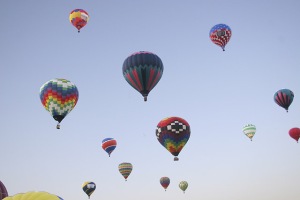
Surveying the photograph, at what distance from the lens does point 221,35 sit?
3603 cm

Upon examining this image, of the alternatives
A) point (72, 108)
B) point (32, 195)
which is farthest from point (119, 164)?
point (32, 195)

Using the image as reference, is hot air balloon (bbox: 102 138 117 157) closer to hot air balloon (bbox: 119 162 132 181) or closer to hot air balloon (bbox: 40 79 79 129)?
hot air balloon (bbox: 119 162 132 181)

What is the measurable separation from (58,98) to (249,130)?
97.7 ft

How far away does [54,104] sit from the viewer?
968 inches

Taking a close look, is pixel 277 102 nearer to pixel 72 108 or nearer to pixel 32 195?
pixel 72 108

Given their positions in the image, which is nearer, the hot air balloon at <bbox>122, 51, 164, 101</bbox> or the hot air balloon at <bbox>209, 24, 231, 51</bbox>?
the hot air balloon at <bbox>122, 51, 164, 101</bbox>

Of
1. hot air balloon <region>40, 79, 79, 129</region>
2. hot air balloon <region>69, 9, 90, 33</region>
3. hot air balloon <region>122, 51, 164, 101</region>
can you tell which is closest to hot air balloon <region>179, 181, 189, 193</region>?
hot air balloon <region>40, 79, 79, 129</region>

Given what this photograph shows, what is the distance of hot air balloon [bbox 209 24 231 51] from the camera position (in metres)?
36.1

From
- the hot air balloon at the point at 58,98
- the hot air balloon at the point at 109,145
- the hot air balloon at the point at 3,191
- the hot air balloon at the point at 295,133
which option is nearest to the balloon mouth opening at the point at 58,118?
the hot air balloon at the point at 58,98

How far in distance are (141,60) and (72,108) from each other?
25.2ft

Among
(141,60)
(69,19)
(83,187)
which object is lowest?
(83,187)

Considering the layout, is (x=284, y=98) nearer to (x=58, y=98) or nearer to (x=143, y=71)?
(x=143, y=71)

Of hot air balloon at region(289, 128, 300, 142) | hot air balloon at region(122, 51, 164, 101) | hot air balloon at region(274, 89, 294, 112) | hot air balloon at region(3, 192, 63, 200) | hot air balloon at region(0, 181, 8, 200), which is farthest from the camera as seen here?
hot air balloon at region(289, 128, 300, 142)

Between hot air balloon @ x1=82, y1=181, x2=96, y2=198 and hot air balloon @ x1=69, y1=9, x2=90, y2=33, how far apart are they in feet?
73.5
